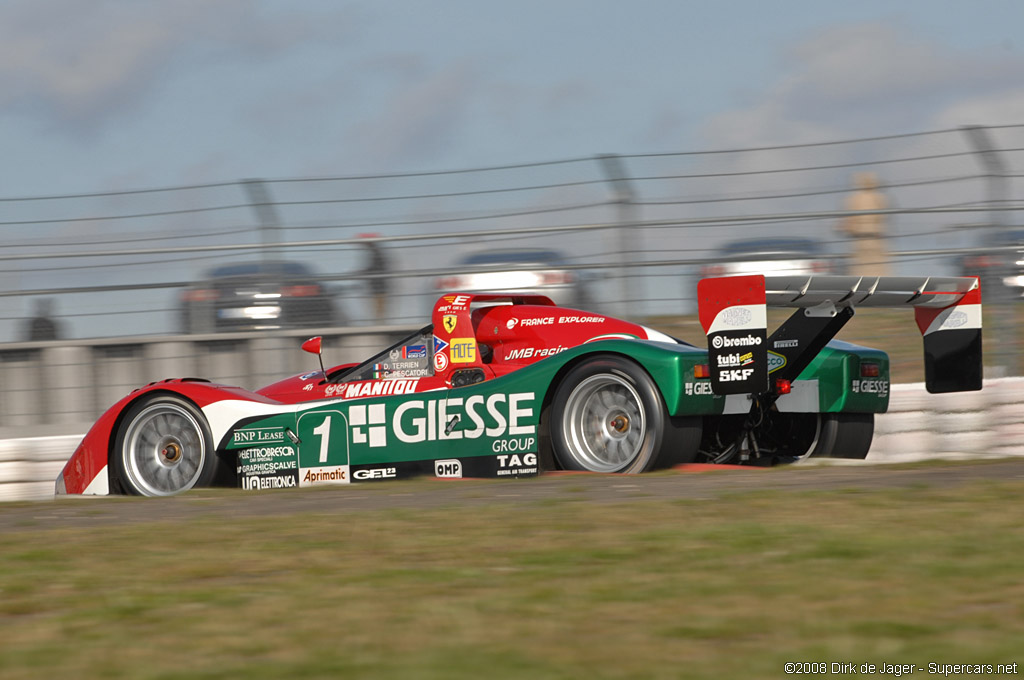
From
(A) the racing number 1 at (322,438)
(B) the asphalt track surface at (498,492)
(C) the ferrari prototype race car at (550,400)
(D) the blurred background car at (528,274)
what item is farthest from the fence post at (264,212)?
(B) the asphalt track surface at (498,492)

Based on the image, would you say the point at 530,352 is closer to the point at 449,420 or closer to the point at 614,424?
the point at 449,420

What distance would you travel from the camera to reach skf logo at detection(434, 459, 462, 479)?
7.53 meters

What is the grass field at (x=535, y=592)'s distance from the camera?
9.60 ft

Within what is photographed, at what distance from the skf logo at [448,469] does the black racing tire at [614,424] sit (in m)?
0.59

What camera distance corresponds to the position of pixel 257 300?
35.1 feet

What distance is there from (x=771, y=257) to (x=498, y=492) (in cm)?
452

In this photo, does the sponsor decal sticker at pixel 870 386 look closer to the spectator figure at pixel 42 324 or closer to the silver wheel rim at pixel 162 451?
the silver wheel rim at pixel 162 451

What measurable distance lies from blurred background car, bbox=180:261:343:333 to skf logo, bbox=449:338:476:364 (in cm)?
308

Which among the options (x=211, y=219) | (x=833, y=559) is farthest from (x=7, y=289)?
(x=833, y=559)

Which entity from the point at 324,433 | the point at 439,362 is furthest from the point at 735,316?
the point at 324,433

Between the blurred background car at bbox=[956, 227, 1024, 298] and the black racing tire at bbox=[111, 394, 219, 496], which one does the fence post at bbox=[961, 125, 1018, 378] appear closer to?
the blurred background car at bbox=[956, 227, 1024, 298]

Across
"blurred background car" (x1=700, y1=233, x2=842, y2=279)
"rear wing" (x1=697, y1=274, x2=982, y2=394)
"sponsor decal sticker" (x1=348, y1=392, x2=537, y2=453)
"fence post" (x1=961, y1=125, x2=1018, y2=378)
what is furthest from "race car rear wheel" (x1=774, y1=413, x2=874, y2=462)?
"blurred background car" (x1=700, y1=233, x2=842, y2=279)

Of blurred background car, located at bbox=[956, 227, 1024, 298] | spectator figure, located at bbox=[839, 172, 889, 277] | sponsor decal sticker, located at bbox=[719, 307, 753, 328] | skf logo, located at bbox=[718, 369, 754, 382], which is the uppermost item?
spectator figure, located at bbox=[839, 172, 889, 277]

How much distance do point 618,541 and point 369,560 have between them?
0.85m
